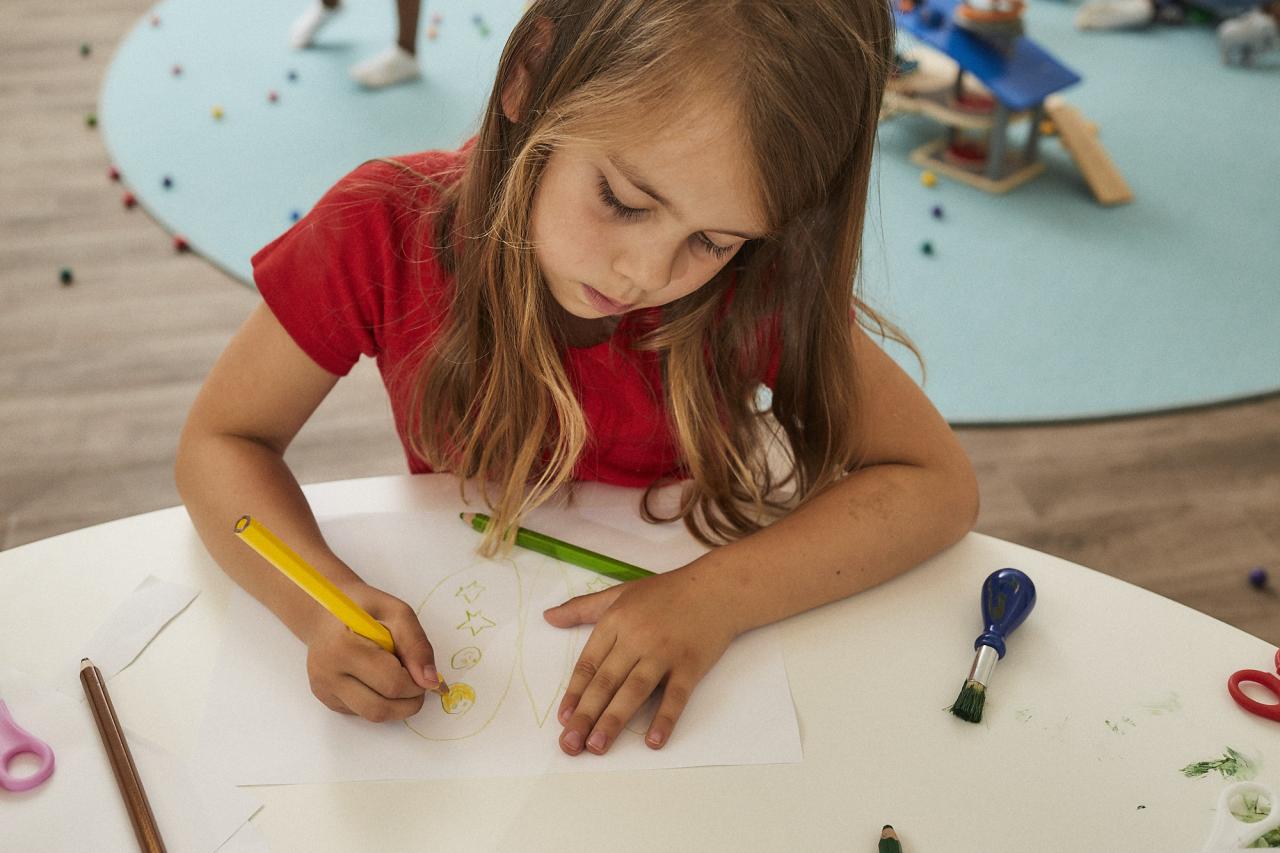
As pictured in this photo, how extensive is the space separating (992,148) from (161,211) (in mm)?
1695

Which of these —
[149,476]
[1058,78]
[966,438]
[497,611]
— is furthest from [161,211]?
[497,611]

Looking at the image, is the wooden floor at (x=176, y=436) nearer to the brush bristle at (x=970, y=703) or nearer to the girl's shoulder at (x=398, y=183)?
the girl's shoulder at (x=398, y=183)

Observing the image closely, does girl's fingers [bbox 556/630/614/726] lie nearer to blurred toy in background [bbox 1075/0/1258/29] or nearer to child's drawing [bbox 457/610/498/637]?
child's drawing [bbox 457/610/498/637]

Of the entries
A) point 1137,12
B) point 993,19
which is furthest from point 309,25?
point 1137,12

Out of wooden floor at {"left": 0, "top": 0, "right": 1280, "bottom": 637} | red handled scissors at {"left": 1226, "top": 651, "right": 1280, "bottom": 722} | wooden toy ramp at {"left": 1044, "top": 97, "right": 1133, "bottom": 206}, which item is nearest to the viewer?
red handled scissors at {"left": 1226, "top": 651, "right": 1280, "bottom": 722}

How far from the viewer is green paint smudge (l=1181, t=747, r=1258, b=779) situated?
674mm

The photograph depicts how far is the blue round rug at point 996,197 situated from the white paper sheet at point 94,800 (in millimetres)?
1488

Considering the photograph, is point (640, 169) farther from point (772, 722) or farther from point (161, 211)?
point (161, 211)

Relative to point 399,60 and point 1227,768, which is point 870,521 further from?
point 399,60

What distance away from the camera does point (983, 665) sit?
2.35 ft

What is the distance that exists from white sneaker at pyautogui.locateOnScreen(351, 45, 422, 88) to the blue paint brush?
246cm

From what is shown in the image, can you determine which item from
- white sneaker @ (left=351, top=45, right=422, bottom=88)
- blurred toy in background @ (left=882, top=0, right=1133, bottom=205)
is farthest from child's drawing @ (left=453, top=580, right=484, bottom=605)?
white sneaker @ (left=351, top=45, right=422, bottom=88)

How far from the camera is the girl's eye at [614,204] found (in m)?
0.72

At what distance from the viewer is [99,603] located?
0.75 m
